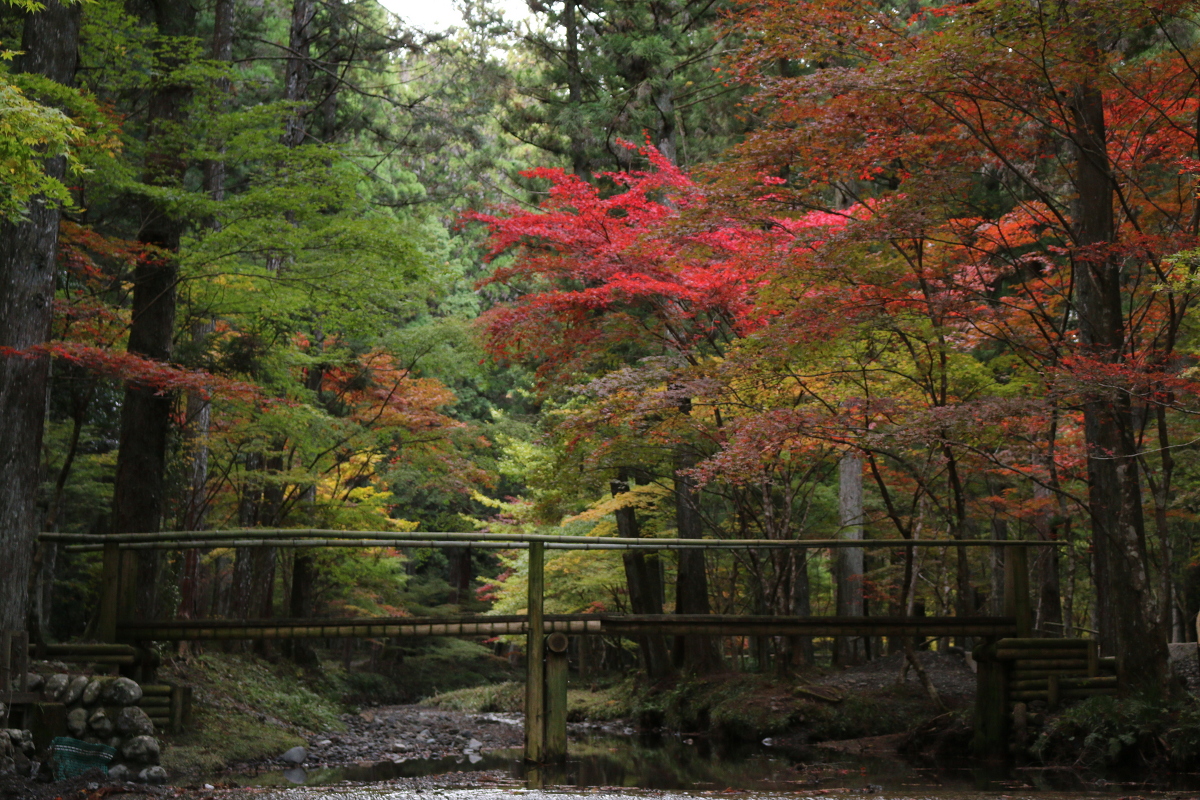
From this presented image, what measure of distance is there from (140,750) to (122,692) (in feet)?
1.35

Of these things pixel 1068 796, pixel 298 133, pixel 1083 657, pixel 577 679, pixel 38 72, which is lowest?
pixel 577 679

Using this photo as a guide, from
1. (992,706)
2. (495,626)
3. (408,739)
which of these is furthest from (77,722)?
(992,706)

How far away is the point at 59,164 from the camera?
7516mm

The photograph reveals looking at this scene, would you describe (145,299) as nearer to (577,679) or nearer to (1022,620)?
(1022,620)

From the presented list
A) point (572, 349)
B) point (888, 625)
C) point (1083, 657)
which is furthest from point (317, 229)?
point (1083, 657)

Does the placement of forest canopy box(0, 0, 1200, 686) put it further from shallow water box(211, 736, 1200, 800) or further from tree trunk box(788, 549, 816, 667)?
shallow water box(211, 736, 1200, 800)

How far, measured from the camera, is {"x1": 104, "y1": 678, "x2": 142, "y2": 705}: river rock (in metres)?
6.43

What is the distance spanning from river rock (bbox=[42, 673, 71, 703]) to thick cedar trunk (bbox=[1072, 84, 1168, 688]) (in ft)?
24.7

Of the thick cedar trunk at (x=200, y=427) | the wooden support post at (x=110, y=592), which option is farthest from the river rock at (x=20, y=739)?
the thick cedar trunk at (x=200, y=427)

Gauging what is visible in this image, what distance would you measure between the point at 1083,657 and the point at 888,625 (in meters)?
1.75

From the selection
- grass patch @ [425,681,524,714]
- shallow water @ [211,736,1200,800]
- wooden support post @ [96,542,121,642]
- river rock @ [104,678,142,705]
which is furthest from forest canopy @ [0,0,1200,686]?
grass patch @ [425,681,524,714]

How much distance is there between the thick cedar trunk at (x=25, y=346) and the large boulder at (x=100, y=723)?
951mm

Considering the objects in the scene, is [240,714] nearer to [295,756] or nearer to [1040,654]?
[295,756]

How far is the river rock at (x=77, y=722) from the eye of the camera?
244 inches
